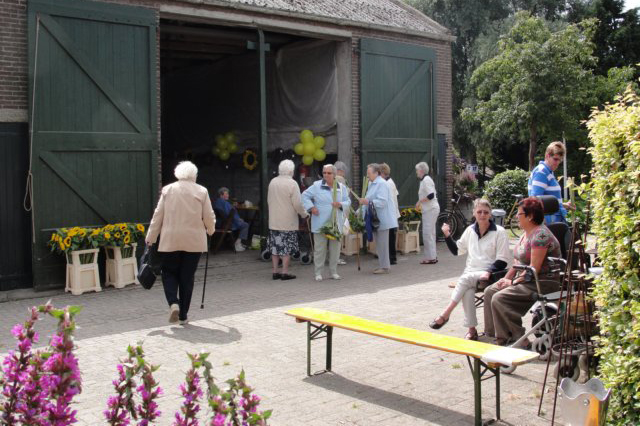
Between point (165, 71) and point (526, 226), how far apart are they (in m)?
14.6

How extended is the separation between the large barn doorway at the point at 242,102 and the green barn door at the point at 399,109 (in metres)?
0.57

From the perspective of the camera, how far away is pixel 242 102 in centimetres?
1647

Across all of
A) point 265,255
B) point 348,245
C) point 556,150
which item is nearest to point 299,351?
point 556,150

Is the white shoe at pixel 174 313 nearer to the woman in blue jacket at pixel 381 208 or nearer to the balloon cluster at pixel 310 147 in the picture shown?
the woman in blue jacket at pixel 381 208

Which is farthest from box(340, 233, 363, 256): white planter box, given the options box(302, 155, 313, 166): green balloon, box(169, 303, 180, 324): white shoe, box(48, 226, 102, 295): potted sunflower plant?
box(169, 303, 180, 324): white shoe

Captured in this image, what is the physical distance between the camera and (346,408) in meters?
4.94

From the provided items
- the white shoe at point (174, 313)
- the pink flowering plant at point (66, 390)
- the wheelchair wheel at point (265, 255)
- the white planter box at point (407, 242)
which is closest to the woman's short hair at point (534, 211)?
the white shoe at point (174, 313)

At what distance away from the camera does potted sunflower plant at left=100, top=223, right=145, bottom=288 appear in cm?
980

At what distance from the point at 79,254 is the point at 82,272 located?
245 mm

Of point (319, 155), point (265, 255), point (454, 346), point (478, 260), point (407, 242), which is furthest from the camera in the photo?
point (319, 155)

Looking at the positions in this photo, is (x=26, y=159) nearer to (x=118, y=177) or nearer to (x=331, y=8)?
(x=118, y=177)

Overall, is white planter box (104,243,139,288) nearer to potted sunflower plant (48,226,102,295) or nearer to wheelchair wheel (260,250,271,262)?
potted sunflower plant (48,226,102,295)

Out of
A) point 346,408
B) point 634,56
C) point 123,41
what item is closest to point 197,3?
point 123,41

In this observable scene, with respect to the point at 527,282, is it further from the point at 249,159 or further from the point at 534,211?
the point at 249,159
